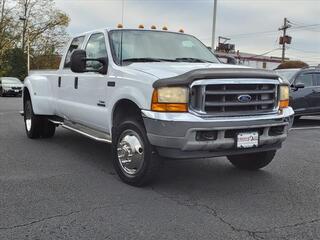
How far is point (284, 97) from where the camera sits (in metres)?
6.00

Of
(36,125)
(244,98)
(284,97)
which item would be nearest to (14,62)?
(36,125)

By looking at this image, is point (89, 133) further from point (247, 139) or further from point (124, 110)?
point (247, 139)

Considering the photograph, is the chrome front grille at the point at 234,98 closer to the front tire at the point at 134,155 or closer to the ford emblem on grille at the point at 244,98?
the ford emblem on grille at the point at 244,98

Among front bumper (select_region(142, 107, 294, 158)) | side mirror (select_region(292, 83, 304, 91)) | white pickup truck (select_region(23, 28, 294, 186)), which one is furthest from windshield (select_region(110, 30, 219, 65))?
side mirror (select_region(292, 83, 304, 91))

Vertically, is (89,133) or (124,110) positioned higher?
(124,110)

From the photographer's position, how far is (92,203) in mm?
5059

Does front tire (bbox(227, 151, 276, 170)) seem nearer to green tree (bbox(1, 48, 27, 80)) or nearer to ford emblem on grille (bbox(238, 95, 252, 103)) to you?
ford emblem on grille (bbox(238, 95, 252, 103))

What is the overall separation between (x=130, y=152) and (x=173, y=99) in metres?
0.98

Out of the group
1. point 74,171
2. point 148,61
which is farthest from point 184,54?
point 74,171

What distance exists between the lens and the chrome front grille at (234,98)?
5.21 meters

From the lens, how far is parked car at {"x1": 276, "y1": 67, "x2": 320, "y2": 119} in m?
12.7

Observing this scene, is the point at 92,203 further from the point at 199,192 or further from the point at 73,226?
the point at 199,192

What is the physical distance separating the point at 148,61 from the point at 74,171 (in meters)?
1.83

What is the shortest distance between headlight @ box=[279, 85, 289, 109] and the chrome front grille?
118mm
